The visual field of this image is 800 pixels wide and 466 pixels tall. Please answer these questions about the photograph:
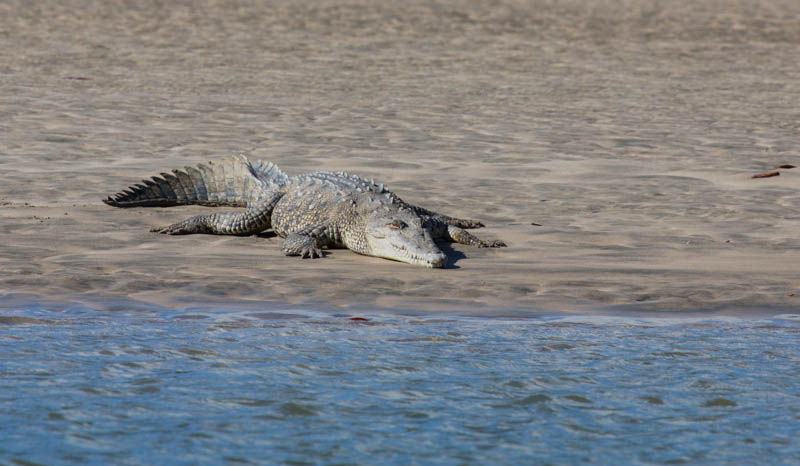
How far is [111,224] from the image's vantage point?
909 centimetres

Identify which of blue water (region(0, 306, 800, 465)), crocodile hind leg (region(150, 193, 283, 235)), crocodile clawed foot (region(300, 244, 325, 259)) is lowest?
blue water (region(0, 306, 800, 465))

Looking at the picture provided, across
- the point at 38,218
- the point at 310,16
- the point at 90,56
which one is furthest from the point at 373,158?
the point at 310,16

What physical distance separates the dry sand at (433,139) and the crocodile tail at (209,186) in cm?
17

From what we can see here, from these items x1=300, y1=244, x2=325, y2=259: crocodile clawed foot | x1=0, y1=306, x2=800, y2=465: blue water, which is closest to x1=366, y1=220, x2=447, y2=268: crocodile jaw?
x1=300, y1=244, x2=325, y2=259: crocodile clawed foot

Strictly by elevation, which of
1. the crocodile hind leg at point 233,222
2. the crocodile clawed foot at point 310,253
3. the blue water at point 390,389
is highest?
the crocodile hind leg at point 233,222

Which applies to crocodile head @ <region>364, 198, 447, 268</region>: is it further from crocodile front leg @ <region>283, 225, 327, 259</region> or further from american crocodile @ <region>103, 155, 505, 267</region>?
crocodile front leg @ <region>283, 225, 327, 259</region>

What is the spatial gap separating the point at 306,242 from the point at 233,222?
1.02 metres

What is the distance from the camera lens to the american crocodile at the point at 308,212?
8.27m

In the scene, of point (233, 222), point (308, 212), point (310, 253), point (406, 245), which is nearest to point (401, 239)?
Answer: point (406, 245)

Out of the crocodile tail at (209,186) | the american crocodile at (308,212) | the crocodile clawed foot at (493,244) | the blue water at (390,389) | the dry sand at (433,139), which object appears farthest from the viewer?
the crocodile tail at (209,186)

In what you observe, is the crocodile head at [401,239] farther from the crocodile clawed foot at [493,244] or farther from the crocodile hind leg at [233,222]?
the crocodile hind leg at [233,222]

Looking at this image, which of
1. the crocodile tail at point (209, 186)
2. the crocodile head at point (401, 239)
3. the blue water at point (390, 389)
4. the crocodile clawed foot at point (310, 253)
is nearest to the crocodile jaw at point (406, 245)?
the crocodile head at point (401, 239)

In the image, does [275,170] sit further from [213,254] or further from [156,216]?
[213,254]

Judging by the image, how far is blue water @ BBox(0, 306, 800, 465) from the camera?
470 cm
